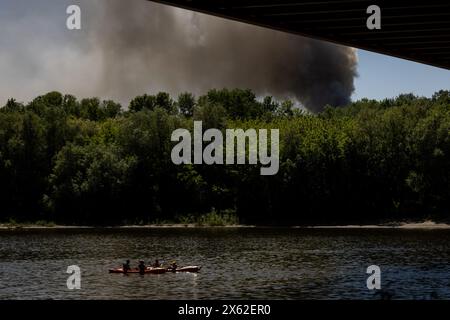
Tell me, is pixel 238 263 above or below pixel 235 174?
below

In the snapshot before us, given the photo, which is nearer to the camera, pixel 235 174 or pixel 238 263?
pixel 238 263

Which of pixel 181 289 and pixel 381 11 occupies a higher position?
pixel 381 11

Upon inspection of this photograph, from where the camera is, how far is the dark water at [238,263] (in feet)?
139

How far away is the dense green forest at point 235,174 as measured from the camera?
10831 centimetres

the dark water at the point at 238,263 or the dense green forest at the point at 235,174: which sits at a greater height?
the dense green forest at the point at 235,174

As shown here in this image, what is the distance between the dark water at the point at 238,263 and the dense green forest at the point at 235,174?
605 inches

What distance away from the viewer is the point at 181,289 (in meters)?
44.5

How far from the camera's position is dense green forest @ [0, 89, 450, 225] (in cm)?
10831

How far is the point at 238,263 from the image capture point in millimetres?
57344

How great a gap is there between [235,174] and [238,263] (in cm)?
5617

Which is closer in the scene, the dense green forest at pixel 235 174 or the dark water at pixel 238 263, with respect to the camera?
the dark water at pixel 238 263
